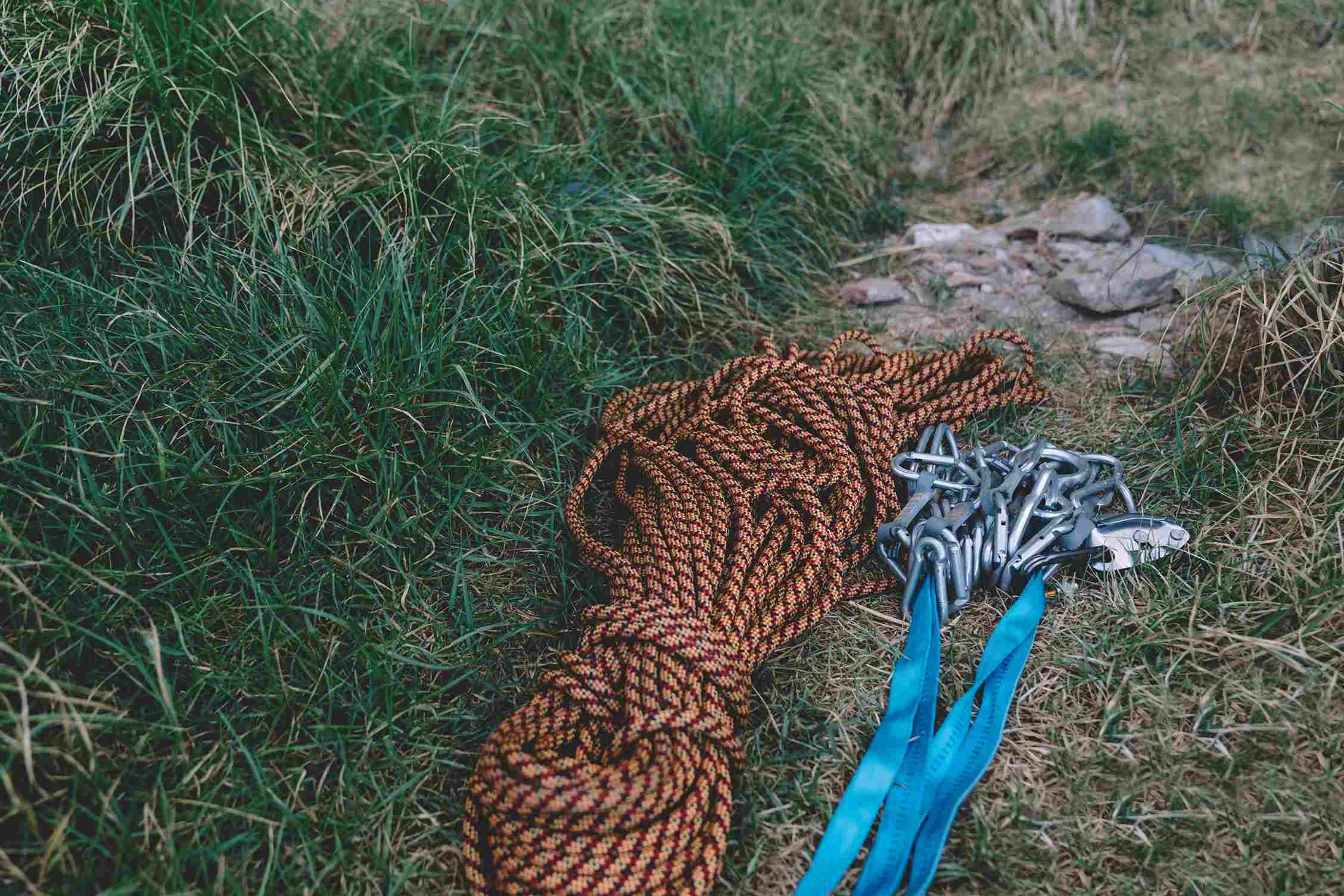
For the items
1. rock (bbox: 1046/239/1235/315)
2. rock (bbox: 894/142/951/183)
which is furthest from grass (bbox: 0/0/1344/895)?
rock (bbox: 894/142/951/183)

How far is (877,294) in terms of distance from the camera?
3193 millimetres

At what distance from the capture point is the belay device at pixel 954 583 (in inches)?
64.8

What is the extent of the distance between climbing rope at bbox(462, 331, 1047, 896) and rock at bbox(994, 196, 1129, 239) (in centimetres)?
87

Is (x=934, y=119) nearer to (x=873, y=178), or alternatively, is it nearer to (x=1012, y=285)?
(x=873, y=178)

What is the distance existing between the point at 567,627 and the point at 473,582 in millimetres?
252

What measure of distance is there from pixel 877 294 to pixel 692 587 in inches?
66.3

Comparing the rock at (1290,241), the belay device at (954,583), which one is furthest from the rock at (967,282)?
the belay device at (954,583)

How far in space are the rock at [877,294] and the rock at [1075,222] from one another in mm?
587

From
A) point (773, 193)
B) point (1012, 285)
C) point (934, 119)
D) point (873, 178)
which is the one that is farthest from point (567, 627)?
point (934, 119)

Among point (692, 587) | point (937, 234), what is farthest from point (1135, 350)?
point (692, 587)

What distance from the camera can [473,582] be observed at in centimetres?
214

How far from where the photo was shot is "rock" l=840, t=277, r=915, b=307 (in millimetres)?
3189

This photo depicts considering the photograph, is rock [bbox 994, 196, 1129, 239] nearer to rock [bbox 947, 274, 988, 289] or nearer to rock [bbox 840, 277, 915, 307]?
rock [bbox 947, 274, 988, 289]

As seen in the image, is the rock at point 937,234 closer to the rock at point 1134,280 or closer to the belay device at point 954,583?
the rock at point 1134,280
